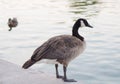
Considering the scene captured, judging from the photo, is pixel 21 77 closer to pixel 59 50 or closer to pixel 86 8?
pixel 59 50

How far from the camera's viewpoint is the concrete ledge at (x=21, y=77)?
10922mm

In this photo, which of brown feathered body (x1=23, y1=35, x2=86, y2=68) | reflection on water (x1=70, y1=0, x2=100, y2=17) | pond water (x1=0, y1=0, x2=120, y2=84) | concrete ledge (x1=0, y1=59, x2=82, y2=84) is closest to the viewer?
concrete ledge (x1=0, y1=59, x2=82, y2=84)

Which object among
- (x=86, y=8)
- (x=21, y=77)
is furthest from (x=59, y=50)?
(x=86, y=8)

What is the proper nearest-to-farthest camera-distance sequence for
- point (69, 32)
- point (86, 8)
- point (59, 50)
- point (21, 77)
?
1. point (21, 77)
2. point (59, 50)
3. point (69, 32)
4. point (86, 8)

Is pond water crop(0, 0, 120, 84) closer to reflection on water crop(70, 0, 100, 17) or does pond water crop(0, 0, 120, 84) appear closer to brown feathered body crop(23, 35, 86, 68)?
reflection on water crop(70, 0, 100, 17)

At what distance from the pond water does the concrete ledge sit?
3079 mm

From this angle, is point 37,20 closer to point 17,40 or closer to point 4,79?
point 17,40

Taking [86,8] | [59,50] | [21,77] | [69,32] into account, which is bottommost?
[69,32]

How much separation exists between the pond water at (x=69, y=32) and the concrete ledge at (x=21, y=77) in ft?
10.1

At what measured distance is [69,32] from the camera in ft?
88.1

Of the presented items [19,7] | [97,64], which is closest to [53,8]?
[19,7]

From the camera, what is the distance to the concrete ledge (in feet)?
35.8

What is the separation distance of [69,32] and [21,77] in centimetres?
1578

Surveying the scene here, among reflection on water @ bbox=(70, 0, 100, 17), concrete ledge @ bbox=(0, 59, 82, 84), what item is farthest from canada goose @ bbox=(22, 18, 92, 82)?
reflection on water @ bbox=(70, 0, 100, 17)
